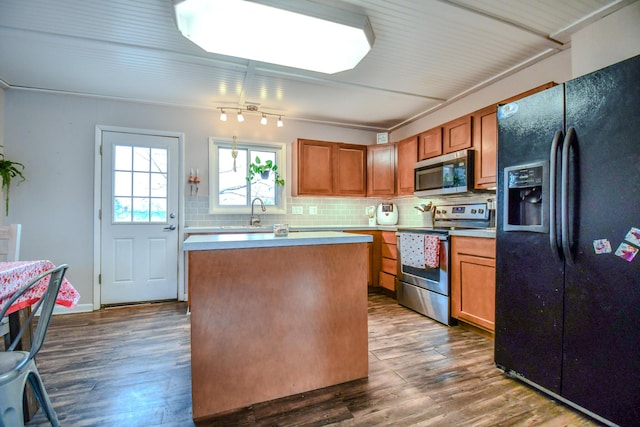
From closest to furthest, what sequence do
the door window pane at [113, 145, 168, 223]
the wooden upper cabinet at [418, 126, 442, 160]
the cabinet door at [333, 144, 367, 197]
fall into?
the wooden upper cabinet at [418, 126, 442, 160], the door window pane at [113, 145, 168, 223], the cabinet door at [333, 144, 367, 197]

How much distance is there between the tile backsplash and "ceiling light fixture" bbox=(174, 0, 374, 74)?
211 cm

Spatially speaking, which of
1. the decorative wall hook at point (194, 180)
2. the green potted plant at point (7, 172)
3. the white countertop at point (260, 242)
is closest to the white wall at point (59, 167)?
the green potted plant at point (7, 172)

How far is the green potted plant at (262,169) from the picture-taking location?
12.9 feet

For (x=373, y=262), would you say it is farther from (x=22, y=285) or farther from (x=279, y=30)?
(x=22, y=285)

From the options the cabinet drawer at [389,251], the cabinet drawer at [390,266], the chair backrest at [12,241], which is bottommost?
the cabinet drawer at [390,266]

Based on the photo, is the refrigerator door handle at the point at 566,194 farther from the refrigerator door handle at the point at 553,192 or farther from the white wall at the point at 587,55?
the white wall at the point at 587,55

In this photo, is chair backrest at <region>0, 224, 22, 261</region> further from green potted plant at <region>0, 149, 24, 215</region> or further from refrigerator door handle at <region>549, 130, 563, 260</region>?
refrigerator door handle at <region>549, 130, 563, 260</region>

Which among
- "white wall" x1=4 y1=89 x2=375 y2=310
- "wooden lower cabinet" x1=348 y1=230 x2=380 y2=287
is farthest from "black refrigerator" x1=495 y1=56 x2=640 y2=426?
"white wall" x1=4 y1=89 x2=375 y2=310

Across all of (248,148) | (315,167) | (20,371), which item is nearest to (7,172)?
(248,148)

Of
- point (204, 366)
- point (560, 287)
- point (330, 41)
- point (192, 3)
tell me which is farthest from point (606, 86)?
point (204, 366)

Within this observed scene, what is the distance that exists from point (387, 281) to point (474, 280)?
1.32 meters

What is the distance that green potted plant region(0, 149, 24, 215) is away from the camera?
2947 mm

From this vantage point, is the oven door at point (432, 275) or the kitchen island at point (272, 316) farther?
the oven door at point (432, 275)

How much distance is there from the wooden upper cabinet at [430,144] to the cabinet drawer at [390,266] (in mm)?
1317
